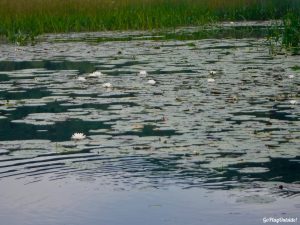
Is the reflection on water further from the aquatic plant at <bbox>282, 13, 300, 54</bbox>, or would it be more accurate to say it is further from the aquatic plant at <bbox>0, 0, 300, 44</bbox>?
the aquatic plant at <bbox>0, 0, 300, 44</bbox>

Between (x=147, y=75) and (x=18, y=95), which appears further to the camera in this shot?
(x=147, y=75)

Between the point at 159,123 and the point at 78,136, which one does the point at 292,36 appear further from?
the point at 78,136

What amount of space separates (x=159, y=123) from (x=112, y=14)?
543 inches

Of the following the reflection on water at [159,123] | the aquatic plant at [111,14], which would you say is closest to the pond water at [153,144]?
the reflection on water at [159,123]

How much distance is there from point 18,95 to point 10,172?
4.14 metres

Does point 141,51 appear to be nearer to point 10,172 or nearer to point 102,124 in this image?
point 102,124

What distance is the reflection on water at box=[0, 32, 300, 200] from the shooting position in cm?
639

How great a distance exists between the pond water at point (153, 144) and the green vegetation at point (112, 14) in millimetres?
7483

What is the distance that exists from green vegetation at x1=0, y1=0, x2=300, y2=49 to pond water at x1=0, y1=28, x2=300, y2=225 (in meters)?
7.48

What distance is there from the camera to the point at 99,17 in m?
21.3

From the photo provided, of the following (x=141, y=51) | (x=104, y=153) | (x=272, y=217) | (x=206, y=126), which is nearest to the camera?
(x=272, y=217)

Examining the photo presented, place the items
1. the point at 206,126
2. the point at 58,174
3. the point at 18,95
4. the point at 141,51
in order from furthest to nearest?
the point at 141,51
the point at 18,95
the point at 206,126
the point at 58,174

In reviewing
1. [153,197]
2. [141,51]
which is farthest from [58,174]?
[141,51]

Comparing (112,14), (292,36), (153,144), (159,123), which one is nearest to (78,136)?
(153,144)
